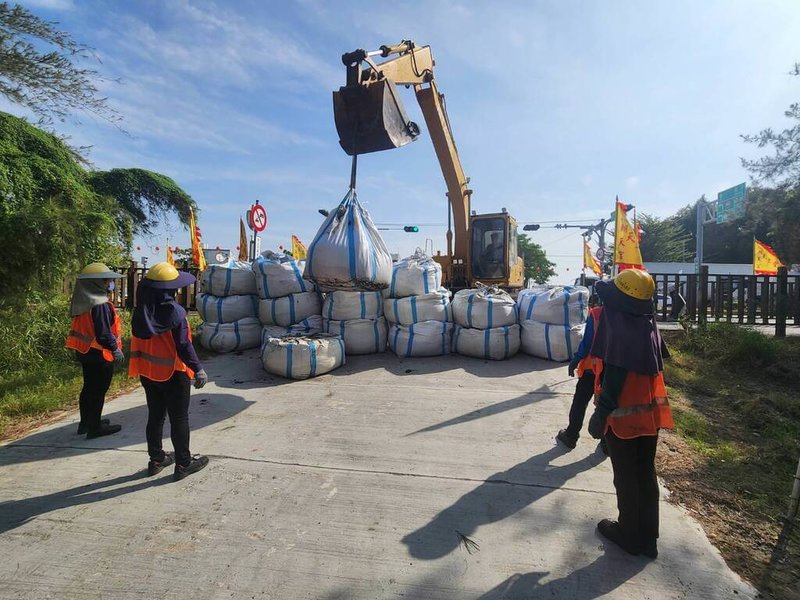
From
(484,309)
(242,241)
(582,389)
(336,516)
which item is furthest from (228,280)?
(242,241)

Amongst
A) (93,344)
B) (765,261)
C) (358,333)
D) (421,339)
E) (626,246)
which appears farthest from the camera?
(765,261)

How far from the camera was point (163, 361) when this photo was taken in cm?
300

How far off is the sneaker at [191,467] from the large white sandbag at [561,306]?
4.60m

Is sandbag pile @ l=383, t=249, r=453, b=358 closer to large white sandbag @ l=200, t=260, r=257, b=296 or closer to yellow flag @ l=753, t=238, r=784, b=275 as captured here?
large white sandbag @ l=200, t=260, r=257, b=296

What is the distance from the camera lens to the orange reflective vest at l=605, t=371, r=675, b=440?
7.58ft

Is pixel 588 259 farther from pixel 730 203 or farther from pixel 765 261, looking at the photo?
pixel 765 261

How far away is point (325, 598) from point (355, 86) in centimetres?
502

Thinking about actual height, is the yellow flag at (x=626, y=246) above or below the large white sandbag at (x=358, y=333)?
above

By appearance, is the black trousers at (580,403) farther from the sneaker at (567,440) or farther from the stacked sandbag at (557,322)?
the stacked sandbag at (557,322)

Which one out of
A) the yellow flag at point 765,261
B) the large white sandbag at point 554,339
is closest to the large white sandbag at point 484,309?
Answer: the large white sandbag at point 554,339

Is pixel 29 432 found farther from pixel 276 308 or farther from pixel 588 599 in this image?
pixel 588 599

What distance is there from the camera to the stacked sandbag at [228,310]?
6.82 metres

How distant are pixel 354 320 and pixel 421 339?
1.03 meters

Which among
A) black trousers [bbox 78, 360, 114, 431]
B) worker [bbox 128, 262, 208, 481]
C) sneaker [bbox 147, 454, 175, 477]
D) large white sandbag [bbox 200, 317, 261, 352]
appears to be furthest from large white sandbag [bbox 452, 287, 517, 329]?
black trousers [bbox 78, 360, 114, 431]
